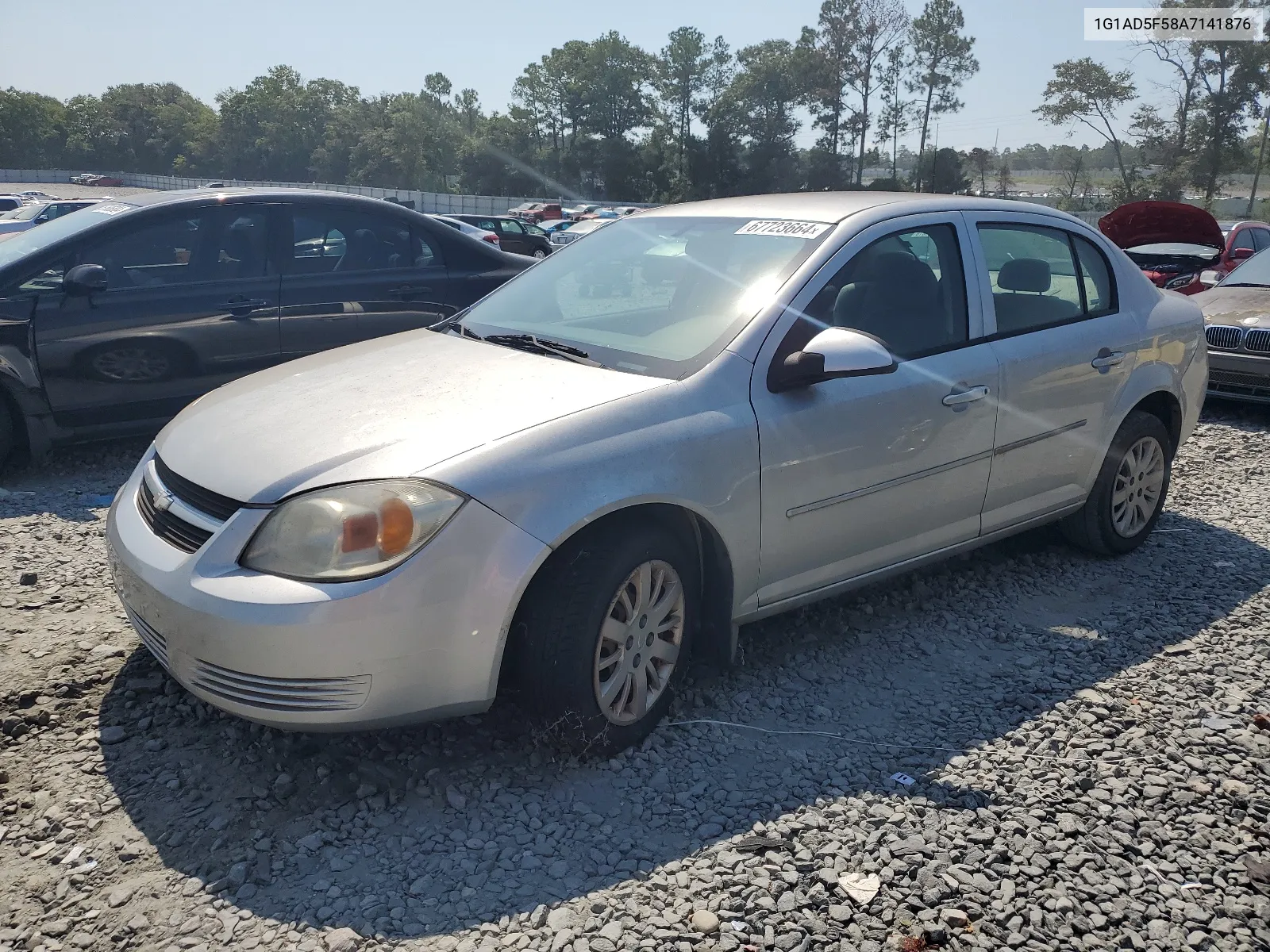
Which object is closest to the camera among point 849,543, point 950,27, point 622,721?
point 622,721

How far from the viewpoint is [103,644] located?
150 inches

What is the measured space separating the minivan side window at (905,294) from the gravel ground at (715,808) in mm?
1211

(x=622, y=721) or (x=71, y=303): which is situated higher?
(x=71, y=303)

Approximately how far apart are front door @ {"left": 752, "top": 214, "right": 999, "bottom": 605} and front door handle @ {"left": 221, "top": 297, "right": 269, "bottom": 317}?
4.06 metres

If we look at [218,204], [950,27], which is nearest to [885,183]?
[950,27]

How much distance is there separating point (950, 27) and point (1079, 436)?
75.1 m

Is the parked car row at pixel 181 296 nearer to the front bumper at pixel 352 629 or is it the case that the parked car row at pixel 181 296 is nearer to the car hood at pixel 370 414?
the car hood at pixel 370 414

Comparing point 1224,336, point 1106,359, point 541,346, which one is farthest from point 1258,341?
point 541,346

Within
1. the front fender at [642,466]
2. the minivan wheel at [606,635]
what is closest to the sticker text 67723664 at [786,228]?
the front fender at [642,466]

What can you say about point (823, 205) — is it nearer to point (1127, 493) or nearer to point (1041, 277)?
point (1041, 277)

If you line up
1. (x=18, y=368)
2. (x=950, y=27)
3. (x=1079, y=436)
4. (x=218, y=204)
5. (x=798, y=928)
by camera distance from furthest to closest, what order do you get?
(x=950, y=27) → (x=218, y=204) → (x=18, y=368) → (x=1079, y=436) → (x=798, y=928)

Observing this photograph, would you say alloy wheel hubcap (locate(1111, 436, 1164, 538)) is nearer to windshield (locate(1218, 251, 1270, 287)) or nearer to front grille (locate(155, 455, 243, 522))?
front grille (locate(155, 455, 243, 522))

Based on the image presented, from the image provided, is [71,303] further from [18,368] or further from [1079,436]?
[1079,436]

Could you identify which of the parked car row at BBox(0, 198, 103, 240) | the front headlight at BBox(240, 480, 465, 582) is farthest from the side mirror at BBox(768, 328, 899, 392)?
the parked car row at BBox(0, 198, 103, 240)
